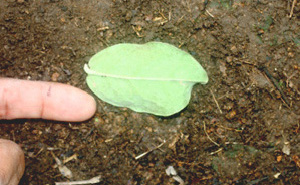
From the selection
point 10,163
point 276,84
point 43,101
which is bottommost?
point 10,163

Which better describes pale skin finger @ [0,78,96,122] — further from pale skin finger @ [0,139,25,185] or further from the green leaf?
pale skin finger @ [0,139,25,185]

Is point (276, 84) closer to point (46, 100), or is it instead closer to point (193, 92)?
point (193, 92)

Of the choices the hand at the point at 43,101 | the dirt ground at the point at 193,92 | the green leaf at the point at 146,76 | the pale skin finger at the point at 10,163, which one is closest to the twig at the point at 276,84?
the dirt ground at the point at 193,92

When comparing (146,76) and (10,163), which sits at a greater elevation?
(146,76)

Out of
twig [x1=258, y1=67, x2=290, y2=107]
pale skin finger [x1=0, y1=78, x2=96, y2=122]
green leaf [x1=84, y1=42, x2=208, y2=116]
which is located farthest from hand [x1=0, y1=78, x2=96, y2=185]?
twig [x1=258, y1=67, x2=290, y2=107]

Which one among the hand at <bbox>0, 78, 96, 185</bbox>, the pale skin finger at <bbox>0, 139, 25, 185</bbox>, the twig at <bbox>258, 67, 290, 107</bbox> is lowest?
the pale skin finger at <bbox>0, 139, 25, 185</bbox>

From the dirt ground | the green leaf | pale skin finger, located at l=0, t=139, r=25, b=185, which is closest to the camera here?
pale skin finger, located at l=0, t=139, r=25, b=185

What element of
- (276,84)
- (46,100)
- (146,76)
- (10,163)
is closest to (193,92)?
(146,76)
